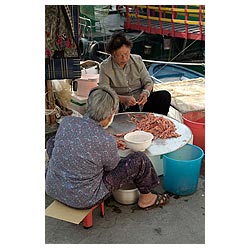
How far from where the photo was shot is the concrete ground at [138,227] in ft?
7.79

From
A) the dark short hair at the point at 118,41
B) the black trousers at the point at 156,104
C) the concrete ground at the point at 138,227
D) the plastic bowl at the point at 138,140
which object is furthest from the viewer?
the black trousers at the point at 156,104

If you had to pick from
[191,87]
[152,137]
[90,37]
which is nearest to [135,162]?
[152,137]

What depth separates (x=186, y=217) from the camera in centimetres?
259

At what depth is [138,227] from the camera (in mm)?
2480

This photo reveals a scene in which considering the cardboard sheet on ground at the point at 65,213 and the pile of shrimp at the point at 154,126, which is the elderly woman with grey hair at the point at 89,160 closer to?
the cardboard sheet on ground at the point at 65,213

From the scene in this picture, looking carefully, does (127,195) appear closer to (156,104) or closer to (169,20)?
(156,104)

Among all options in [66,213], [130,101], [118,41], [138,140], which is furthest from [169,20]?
[66,213]

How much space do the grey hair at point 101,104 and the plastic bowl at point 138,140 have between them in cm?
39

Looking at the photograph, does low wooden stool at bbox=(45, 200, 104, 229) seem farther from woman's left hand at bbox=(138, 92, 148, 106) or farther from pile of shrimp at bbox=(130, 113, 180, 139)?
woman's left hand at bbox=(138, 92, 148, 106)

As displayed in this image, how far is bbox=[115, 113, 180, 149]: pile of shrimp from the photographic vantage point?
2.74 meters

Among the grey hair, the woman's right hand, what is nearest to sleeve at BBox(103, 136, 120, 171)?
the grey hair

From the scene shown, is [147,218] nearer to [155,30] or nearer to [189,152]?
[189,152]

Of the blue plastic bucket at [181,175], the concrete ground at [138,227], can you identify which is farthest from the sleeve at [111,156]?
the blue plastic bucket at [181,175]

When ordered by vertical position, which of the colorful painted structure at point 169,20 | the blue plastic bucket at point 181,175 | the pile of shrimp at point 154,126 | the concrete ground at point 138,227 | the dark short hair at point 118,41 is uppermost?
the colorful painted structure at point 169,20
